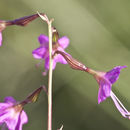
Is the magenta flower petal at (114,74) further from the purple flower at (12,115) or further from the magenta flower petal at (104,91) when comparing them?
the purple flower at (12,115)

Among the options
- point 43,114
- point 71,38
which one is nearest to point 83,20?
point 71,38

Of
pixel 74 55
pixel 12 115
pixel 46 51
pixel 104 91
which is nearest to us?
pixel 104 91

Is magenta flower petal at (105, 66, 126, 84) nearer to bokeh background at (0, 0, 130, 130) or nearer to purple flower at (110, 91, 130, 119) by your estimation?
purple flower at (110, 91, 130, 119)

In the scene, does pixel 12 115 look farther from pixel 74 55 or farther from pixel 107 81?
pixel 74 55

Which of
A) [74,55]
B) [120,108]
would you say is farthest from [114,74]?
[74,55]

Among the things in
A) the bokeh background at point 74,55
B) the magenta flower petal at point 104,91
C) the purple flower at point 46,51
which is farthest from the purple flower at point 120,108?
the bokeh background at point 74,55

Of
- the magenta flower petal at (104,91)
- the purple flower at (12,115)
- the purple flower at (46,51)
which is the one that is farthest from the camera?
the purple flower at (46,51)
